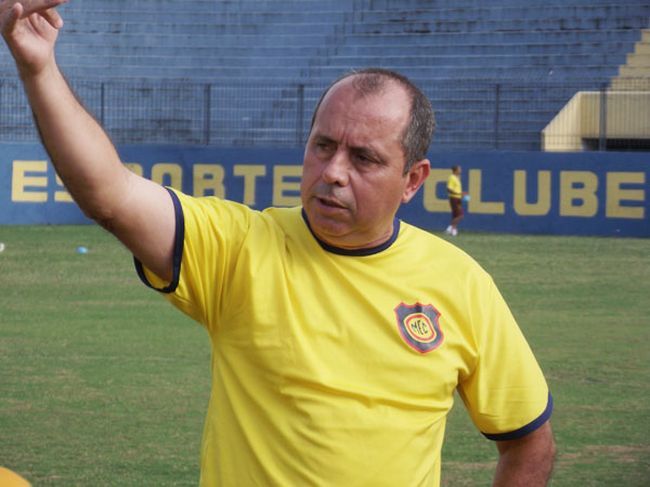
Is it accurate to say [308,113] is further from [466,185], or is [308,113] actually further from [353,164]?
[353,164]

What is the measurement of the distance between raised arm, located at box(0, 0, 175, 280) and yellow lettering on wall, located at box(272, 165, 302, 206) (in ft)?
86.2

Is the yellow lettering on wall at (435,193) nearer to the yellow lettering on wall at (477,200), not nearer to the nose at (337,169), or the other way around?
the yellow lettering on wall at (477,200)

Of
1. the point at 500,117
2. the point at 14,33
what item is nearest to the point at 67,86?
the point at 14,33

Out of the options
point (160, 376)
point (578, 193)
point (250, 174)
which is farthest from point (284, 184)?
point (160, 376)

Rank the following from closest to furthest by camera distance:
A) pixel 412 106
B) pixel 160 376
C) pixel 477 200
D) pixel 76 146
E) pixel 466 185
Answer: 1. pixel 76 146
2. pixel 412 106
3. pixel 160 376
4. pixel 477 200
5. pixel 466 185

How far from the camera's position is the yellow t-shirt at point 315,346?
9.54ft

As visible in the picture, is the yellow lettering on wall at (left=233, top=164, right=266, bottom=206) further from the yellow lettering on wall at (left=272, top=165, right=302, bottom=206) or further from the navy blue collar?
the navy blue collar

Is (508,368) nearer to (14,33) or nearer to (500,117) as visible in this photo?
(14,33)

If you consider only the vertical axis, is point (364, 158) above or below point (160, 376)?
above

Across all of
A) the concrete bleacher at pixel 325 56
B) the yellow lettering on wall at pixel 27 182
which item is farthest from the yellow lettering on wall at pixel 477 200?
the yellow lettering on wall at pixel 27 182

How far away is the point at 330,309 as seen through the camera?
9.70ft

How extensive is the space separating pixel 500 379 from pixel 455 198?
24.1 m

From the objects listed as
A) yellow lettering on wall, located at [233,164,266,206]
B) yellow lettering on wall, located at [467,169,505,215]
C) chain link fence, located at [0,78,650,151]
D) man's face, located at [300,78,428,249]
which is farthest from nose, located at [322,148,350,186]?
yellow lettering on wall, located at [233,164,266,206]

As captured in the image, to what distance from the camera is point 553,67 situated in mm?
32344
